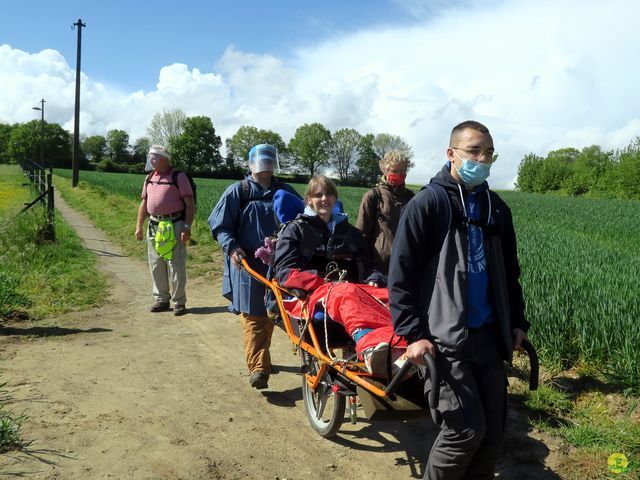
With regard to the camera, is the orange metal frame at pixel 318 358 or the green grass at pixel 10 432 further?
the green grass at pixel 10 432

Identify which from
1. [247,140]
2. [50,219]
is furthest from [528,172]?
[50,219]

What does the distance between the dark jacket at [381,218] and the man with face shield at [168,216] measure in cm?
293

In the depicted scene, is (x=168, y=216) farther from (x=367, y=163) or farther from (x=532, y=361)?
(x=367, y=163)

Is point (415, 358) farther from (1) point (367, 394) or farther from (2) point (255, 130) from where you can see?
(2) point (255, 130)

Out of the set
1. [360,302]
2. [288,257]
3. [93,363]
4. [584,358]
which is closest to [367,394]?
[360,302]

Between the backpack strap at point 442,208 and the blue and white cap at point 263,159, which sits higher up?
the blue and white cap at point 263,159

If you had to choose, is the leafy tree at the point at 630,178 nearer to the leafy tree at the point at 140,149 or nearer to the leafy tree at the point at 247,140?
the leafy tree at the point at 247,140

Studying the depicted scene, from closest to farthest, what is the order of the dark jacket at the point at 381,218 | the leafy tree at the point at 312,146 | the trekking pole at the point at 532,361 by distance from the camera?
the trekking pole at the point at 532,361 → the dark jacket at the point at 381,218 → the leafy tree at the point at 312,146

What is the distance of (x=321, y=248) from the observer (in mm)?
4121

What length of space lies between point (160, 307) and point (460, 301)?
5.75 metres

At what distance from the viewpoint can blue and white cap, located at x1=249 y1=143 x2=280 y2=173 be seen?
190 inches

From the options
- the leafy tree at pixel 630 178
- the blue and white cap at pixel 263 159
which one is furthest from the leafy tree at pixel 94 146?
the blue and white cap at pixel 263 159

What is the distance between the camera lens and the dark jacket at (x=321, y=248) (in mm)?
4031

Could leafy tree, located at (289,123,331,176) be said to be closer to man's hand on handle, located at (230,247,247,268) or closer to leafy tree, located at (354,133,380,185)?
leafy tree, located at (354,133,380,185)
